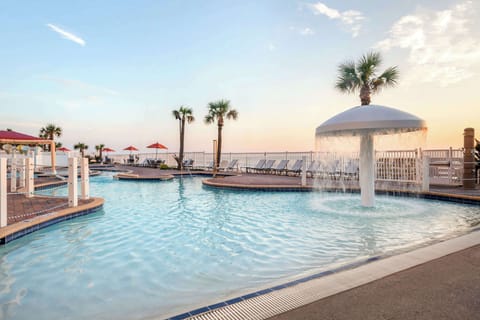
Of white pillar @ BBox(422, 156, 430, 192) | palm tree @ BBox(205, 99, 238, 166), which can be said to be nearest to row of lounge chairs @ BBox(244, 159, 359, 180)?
white pillar @ BBox(422, 156, 430, 192)

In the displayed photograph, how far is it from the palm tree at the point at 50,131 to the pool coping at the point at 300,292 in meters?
39.5

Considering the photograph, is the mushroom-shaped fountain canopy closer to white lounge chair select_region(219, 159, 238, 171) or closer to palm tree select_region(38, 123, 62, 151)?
white lounge chair select_region(219, 159, 238, 171)

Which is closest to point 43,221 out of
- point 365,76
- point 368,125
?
point 368,125

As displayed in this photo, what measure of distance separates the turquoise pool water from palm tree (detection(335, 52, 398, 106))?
Result: 7.20 meters

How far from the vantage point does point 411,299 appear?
1.81 metres

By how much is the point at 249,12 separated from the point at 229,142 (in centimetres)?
1247

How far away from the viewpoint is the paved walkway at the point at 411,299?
163cm

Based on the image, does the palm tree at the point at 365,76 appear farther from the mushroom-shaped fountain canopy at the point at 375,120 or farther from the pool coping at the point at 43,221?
the pool coping at the point at 43,221

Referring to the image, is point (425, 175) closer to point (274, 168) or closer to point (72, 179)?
point (274, 168)

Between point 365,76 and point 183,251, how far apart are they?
12022 millimetres

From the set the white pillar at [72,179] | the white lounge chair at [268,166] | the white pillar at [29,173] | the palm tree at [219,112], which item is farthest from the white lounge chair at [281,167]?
the white pillar at [29,173]

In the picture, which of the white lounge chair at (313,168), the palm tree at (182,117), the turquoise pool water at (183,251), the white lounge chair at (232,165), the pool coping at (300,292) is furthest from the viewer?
the palm tree at (182,117)

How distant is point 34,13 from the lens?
9.18 metres

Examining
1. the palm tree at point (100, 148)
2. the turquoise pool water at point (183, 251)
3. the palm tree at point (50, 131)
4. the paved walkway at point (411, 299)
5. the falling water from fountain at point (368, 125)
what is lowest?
the turquoise pool water at point (183, 251)
